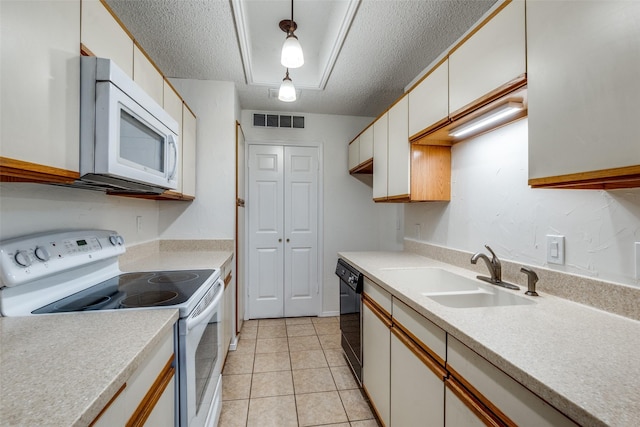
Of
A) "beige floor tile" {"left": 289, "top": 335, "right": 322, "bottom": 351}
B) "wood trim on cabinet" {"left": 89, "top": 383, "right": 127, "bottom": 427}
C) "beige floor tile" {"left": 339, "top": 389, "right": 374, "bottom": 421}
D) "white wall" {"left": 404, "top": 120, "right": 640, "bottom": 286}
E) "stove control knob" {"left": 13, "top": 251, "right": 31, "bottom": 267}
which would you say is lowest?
"beige floor tile" {"left": 339, "top": 389, "right": 374, "bottom": 421}

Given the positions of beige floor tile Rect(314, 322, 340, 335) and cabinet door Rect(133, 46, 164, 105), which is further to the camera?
beige floor tile Rect(314, 322, 340, 335)

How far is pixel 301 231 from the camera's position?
3.40m

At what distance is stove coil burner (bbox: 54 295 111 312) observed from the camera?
1.05 metres

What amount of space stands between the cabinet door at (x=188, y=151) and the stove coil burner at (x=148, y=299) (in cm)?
115

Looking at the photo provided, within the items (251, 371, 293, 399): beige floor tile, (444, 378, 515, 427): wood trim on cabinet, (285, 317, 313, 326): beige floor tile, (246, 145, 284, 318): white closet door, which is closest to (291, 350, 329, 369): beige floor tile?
(251, 371, 293, 399): beige floor tile

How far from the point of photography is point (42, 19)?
2.79ft

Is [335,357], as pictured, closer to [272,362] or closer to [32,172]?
[272,362]

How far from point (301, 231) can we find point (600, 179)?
9.20 feet

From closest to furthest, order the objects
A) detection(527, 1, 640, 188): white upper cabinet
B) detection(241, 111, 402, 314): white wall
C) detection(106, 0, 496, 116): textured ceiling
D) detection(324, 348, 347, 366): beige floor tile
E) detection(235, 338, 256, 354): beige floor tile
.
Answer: detection(527, 1, 640, 188): white upper cabinet → detection(106, 0, 496, 116): textured ceiling → detection(324, 348, 347, 366): beige floor tile → detection(235, 338, 256, 354): beige floor tile → detection(241, 111, 402, 314): white wall

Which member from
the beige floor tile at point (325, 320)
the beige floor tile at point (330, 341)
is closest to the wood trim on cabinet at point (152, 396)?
the beige floor tile at point (330, 341)

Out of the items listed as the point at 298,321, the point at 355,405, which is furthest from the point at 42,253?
the point at 298,321

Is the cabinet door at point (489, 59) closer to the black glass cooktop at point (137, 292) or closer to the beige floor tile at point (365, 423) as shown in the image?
the black glass cooktop at point (137, 292)

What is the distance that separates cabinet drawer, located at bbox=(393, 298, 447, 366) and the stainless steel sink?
13 cm

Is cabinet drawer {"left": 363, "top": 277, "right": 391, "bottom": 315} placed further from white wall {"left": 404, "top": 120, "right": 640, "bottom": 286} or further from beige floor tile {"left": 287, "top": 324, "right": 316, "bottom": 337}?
beige floor tile {"left": 287, "top": 324, "right": 316, "bottom": 337}
